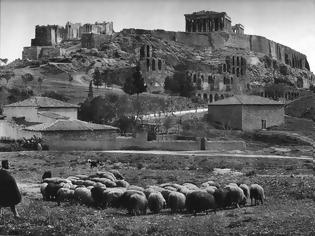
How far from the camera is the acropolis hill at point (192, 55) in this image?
4040 inches

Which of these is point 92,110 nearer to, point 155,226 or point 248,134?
point 248,134

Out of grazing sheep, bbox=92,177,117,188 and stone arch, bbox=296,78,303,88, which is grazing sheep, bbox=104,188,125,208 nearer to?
grazing sheep, bbox=92,177,117,188

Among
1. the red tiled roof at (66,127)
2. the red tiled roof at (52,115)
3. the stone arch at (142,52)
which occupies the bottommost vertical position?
the red tiled roof at (66,127)

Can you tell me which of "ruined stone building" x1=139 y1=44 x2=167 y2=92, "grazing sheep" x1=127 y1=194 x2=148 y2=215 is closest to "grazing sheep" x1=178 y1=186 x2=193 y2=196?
"grazing sheep" x1=127 y1=194 x2=148 y2=215

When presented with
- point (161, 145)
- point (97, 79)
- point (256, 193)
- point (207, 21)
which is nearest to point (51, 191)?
point (256, 193)

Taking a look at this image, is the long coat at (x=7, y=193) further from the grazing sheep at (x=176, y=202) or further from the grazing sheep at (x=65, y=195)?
the grazing sheep at (x=176, y=202)

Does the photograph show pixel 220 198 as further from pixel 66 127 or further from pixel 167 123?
pixel 167 123

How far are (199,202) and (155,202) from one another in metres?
1.39

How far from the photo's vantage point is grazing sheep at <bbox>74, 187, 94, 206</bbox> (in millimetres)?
18781

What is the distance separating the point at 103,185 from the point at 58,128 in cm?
2147

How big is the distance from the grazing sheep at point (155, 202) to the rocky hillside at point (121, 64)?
51.4 meters

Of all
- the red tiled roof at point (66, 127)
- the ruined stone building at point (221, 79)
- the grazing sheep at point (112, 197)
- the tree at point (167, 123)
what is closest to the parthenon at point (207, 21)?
the ruined stone building at point (221, 79)

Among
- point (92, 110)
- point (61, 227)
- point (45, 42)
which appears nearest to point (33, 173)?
point (61, 227)

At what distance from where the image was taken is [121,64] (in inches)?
4067
